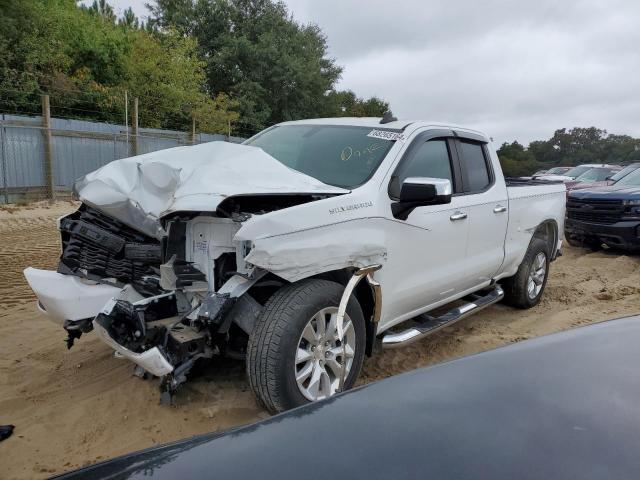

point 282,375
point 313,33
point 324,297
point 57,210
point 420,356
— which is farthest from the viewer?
point 313,33

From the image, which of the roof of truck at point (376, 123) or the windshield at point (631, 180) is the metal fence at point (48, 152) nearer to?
the roof of truck at point (376, 123)

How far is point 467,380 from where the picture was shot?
1.75 metres

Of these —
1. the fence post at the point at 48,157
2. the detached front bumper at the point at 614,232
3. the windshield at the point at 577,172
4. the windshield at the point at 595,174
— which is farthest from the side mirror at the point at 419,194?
the windshield at the point at 577,172

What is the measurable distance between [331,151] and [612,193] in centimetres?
680

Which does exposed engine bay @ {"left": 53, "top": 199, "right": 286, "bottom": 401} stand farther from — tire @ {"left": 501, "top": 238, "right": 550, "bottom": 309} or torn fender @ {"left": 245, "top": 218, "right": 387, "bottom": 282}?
tire @ {"left": 501, "top": 238, "right": 550, "bottom": 309}

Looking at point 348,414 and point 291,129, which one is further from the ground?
point 291,129

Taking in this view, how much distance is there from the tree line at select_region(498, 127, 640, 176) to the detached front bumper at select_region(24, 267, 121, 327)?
35741 mm

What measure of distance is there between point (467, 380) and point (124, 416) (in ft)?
8.06

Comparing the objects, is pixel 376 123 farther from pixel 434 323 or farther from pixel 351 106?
pixel 351 106

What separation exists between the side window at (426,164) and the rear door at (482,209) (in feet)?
0.80

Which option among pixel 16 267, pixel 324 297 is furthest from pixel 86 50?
pixel 324 297

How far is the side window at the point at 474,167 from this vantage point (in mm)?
4668

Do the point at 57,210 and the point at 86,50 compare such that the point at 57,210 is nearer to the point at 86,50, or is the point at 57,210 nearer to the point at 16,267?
the point at 16,267

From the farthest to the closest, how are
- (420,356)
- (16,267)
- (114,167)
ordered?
(16,267) < (420,356) < (114,167)
